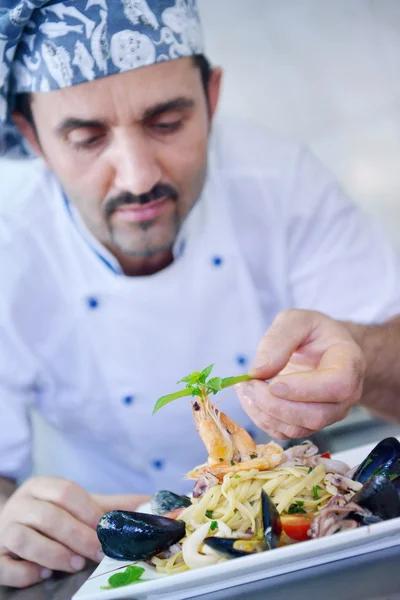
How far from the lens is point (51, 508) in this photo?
121 centimetres

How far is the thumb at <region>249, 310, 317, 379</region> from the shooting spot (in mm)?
1033

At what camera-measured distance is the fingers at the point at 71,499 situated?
1229 millimetres

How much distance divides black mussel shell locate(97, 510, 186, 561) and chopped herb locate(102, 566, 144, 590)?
2.1 inches

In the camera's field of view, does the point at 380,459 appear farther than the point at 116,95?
No

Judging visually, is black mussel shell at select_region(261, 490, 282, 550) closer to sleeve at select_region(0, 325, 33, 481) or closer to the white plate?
the white plate

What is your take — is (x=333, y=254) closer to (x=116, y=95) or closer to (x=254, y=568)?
(x=116, y=95)

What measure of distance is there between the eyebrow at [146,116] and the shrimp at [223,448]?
84cm

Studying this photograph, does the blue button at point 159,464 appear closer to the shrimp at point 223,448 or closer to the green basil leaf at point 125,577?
the shrimp at point 223,448

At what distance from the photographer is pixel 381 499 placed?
32.8 inches

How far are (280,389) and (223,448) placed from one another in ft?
0.54

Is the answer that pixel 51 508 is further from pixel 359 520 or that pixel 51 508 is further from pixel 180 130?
pixel 180 130

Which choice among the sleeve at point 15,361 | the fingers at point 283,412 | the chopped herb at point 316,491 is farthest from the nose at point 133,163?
the chopped herb at point 316,491

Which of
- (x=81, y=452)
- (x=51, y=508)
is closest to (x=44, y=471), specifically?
(x=81, y=452)

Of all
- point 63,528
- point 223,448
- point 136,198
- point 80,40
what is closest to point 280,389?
point 223,448
